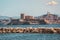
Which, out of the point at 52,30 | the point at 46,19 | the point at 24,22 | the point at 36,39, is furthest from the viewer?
the point at 46,19

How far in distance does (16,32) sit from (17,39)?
971 centimetres

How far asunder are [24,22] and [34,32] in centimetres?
6668

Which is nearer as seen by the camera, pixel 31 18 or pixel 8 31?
pixel 8 31

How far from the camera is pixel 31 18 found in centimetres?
11519

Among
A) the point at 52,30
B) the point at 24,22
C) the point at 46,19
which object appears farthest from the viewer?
the point at 46,19

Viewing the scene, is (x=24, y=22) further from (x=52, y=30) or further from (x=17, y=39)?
(x=17, y=39)

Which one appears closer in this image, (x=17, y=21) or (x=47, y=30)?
(x=47, y=30)

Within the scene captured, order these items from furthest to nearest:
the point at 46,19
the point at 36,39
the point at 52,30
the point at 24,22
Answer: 1. the point at 46,19
2. the point at 24,22
3. the point at 52,30
4. the point at 36,39

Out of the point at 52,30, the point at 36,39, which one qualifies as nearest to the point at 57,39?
the point at 36,39

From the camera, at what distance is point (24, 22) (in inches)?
4338

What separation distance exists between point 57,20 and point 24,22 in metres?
17.1

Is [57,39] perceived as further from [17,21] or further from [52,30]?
[17,21]

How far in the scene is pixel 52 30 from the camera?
43.4 m

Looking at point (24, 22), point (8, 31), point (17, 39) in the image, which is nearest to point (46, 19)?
point (24, 22)
